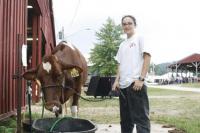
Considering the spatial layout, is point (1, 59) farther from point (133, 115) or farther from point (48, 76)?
point (133, 115)

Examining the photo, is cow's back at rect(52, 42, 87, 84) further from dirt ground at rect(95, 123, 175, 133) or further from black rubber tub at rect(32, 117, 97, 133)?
black rubber tub at rect(32, 117, 97, 133)

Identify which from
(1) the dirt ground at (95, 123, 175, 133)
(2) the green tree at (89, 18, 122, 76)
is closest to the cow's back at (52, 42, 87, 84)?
(1) the dirt ground at (95, 123, 175, 133)

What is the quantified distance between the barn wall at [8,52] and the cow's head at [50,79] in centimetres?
144

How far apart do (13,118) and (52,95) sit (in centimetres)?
396

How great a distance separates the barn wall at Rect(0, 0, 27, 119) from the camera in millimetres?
9164

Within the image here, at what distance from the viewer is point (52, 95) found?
725cm

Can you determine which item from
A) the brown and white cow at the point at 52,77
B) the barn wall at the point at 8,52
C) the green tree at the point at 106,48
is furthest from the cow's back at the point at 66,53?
the green tree at the point at 106,48

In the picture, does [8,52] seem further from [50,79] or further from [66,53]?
[50,79]

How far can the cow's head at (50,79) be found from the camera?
23.6 ft

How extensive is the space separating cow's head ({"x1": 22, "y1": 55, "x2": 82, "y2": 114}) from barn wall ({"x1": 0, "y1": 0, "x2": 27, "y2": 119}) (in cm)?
144

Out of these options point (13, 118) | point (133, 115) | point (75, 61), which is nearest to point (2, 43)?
point (75, 61)

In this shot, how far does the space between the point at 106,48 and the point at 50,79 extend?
5888cm

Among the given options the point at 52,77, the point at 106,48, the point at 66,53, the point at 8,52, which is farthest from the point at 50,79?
the point at 106,48

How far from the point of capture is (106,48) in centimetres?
6631
